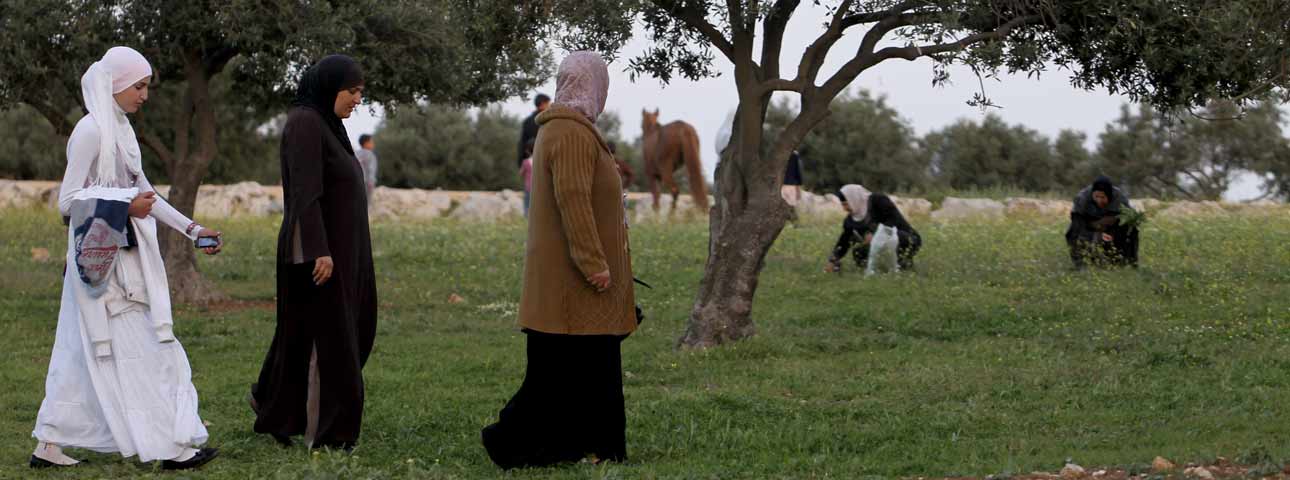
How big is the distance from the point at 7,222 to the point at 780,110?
20966 millimetres

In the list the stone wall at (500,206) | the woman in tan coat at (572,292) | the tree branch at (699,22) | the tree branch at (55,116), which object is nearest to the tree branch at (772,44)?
the tree branch at (699,22)

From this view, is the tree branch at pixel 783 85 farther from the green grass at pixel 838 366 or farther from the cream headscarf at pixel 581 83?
the cream headscarf at pixel 581 83

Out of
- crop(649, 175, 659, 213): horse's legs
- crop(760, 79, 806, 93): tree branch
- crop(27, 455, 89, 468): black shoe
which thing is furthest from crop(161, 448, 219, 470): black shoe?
crop(649, 175, 659, 213): horse's legs

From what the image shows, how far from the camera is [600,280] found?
22.6 ft

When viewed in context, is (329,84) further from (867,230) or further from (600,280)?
(867,230)

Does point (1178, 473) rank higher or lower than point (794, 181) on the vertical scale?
lower

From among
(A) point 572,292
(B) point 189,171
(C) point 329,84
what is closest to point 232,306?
(B) point 189,171

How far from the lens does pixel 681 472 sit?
7125 millimetres

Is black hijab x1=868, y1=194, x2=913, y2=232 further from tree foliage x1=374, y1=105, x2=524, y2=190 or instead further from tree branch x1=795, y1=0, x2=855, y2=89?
tree foliage x1=374, y1=105, x2=524, y2=190

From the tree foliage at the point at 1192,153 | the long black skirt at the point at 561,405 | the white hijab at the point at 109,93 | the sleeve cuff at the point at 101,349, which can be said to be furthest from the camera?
the tree foliage at the point at 1192,153

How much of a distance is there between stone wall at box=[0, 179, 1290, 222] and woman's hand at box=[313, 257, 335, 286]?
17.1 metres

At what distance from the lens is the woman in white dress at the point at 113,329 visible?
6883mm

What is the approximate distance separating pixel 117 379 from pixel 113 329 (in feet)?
0.73

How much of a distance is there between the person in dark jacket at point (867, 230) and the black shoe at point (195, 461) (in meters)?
10.2
